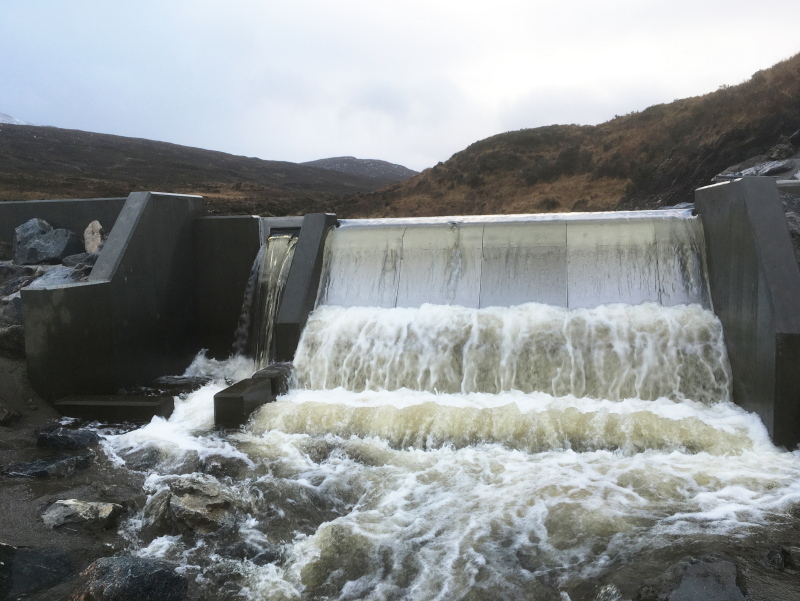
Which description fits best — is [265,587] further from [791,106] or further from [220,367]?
[791,106]

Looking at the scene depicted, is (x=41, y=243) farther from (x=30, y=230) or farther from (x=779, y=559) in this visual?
(x=779, y=559)

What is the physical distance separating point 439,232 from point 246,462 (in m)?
4.85

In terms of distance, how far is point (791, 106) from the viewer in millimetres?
18734

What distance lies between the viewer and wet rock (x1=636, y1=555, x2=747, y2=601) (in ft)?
12.1

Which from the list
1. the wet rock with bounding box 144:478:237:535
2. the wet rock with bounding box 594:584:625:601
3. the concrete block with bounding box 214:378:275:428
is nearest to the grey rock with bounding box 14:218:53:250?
the concrete block with bounding box 214:378:275:428

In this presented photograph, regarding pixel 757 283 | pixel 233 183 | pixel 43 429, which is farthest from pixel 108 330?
pixel 233 183

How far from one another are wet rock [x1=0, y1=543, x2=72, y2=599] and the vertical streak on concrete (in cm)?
462

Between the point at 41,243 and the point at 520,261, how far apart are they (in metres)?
8.43

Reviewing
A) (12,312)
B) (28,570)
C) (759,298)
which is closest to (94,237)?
(12,312)

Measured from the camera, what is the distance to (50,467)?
6.02 metres

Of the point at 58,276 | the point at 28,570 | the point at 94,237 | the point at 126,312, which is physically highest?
the point at 94,237

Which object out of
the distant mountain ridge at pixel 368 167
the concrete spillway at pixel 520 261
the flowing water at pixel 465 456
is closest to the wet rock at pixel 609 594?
the flowing water at pixel 465 456

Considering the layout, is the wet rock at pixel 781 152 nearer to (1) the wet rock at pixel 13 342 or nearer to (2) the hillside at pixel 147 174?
(1) the wet rock at pixel 13 342

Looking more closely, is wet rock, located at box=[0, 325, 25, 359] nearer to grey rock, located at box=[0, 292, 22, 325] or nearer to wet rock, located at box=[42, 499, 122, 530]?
grey rock, located at box=[0, 292, 22, 325]
